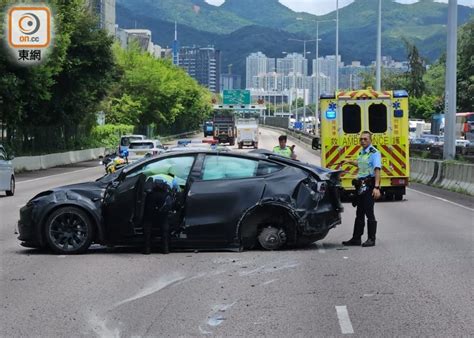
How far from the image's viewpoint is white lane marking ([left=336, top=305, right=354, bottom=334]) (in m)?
7.18

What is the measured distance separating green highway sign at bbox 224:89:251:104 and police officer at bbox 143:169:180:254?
102220 millimetres

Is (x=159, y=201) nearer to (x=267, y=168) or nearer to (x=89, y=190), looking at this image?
(x=89, y=190)

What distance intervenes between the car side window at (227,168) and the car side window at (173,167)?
25cm

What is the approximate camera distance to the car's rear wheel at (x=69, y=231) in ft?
37.3

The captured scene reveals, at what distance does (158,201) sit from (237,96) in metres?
103

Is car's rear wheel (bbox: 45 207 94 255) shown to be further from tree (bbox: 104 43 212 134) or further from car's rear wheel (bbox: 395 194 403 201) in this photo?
tree (bbox: 104 43 212 134)

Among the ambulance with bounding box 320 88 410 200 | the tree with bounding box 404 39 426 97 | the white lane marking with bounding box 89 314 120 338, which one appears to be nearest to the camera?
the white lane marking with bounding box 89 314 120 338

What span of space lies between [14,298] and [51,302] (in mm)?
520

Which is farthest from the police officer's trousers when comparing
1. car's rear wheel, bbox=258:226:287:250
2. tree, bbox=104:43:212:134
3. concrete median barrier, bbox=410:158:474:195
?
tree, bbox=104:43:212:134

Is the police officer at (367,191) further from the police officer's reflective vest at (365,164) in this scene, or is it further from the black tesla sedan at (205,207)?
the black tesla sedan at (205,207)

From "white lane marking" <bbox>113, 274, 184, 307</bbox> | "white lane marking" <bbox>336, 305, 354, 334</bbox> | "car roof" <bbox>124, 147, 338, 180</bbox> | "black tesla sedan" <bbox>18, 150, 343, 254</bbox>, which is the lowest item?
"white lane marking" <bbox>113, 274, 184, 307</bbox>

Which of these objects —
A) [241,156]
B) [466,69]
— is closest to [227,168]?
[241,156]

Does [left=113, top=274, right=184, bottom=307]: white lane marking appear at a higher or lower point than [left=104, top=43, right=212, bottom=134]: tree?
lower

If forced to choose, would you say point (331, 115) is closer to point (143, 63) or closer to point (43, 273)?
point (43, 273)
